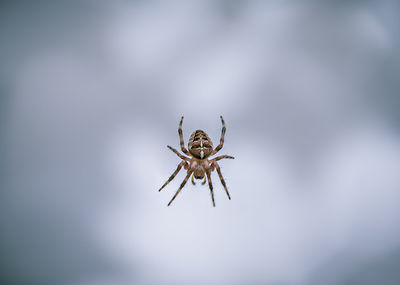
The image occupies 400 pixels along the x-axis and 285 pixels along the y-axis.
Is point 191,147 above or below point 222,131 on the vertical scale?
below

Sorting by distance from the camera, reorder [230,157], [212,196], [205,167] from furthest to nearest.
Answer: [205,167] < [230,157] < [212,196]

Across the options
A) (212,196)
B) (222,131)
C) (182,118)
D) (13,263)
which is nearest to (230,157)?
(222,131)

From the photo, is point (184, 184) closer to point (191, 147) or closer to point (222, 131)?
point (191, 147)

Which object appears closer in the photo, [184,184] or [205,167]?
[184,184]

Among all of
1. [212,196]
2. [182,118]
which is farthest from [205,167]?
[182,118]

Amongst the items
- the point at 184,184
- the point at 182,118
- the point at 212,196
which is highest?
the point at 182,118

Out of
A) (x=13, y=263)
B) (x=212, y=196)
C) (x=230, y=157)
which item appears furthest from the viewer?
(x=13, y=263)
